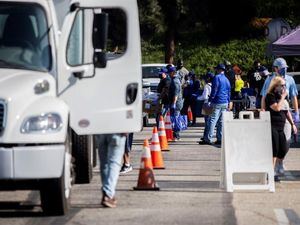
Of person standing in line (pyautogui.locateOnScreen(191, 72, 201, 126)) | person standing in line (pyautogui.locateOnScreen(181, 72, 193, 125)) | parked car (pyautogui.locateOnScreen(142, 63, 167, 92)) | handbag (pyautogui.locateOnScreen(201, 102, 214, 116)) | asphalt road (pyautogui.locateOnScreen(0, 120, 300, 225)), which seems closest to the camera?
asphalt road (pyautogui.locateOnScreen(0, 120, 300, 225))

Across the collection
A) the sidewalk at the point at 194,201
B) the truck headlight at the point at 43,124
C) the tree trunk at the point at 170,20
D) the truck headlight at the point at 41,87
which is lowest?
the sidewalk at the point at 194,201

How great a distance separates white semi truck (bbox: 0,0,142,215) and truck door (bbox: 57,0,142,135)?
0.01m

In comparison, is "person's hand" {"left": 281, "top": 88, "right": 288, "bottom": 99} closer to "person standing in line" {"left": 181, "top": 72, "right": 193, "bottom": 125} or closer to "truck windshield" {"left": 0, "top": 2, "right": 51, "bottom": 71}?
"truck windshield" {"left": 0, "top": 2, "right": 51, "bottom": 71}

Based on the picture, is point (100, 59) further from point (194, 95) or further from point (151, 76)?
point (151, 76)

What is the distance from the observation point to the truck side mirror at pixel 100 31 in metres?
12.0

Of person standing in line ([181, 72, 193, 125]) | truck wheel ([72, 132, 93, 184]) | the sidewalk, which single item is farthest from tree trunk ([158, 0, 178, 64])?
truck wheel ([72, 132, 93, 184])

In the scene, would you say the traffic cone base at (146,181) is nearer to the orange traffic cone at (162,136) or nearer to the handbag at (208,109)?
the orange traffic cone at (162,136)

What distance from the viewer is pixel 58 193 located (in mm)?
11500

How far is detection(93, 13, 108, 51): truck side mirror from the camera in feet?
39.5

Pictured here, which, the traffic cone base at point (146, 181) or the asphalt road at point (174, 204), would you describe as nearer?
the asphalt road at point (174, 204)

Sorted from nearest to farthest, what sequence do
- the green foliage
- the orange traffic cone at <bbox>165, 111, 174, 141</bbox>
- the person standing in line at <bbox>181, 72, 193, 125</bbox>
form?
the orange traffic cone at <bbox>165, 111, 174, 141</bbox> < the person standing in line at <bbox>181, 72, 193, 125</bbox> < the green foliage

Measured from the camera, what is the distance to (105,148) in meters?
12.7

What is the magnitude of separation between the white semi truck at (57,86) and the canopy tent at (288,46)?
46.6ft

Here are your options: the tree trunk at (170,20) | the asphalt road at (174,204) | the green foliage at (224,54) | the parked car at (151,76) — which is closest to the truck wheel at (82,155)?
the asphalt road at (174,204)
